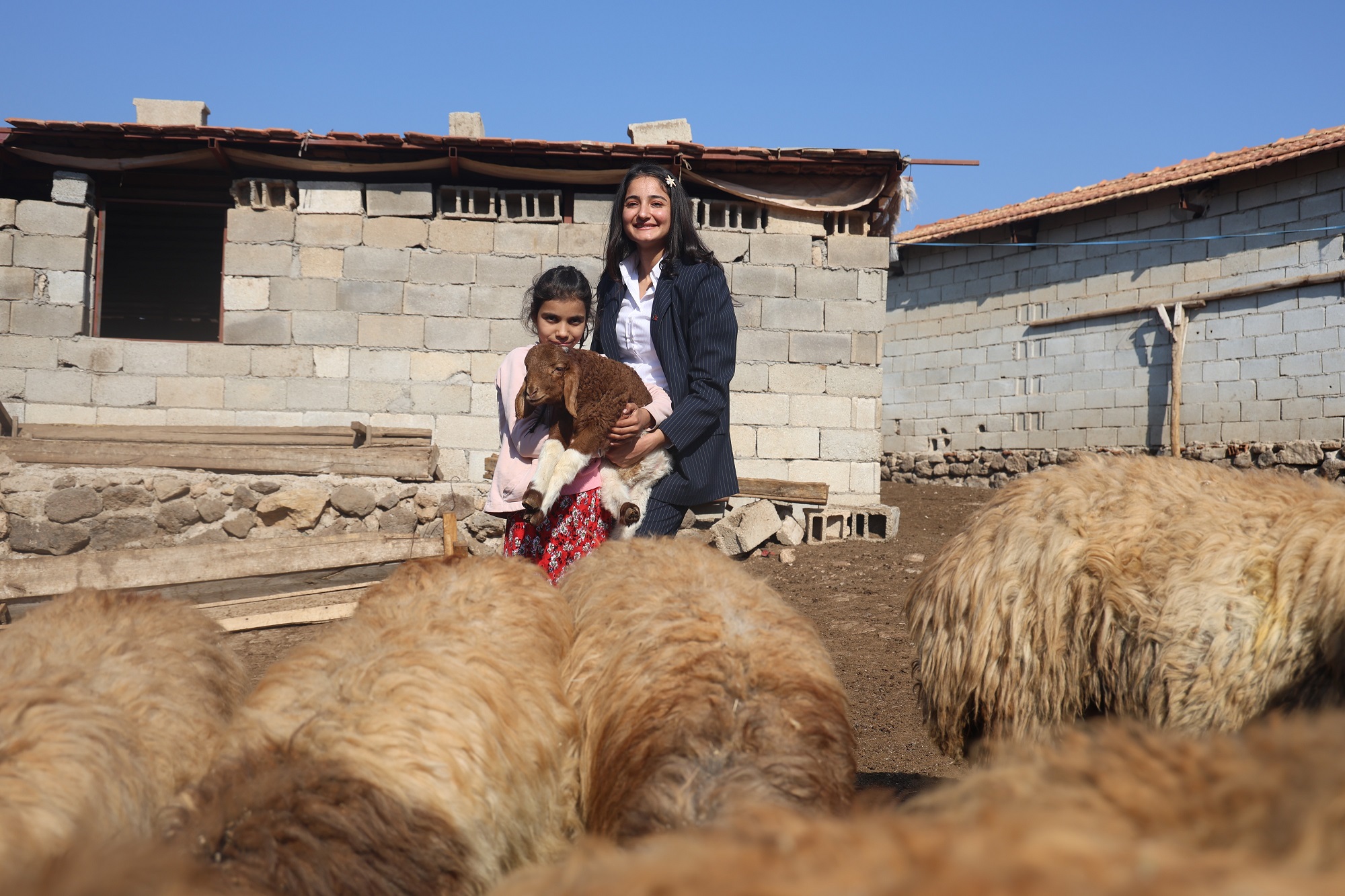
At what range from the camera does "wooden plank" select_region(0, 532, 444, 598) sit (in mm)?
6898

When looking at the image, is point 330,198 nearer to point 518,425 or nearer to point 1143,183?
point 518,425

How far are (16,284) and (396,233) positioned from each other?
12.5ft

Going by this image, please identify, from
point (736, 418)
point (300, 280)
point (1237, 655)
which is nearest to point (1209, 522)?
point (1237, 655)

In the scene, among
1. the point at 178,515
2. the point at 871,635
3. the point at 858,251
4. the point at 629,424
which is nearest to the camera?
the point at 629,424

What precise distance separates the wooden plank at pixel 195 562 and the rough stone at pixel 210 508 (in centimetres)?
195

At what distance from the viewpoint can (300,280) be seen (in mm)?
9906

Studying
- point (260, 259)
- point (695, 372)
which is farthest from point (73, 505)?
point (695, 372)

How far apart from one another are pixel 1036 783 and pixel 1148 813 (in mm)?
127

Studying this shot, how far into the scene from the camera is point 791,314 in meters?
10.4

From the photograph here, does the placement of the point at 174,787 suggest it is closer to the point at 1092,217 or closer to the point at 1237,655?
the point at 1237,655

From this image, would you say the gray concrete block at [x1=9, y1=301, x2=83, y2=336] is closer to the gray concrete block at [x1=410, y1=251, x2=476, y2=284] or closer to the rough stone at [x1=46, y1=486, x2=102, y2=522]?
the rough stone at [x1=46, y1=486, x2=102, y2=522]

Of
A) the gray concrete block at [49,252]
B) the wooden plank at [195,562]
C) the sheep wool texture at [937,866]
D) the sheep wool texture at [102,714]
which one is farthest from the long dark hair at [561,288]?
the gray concrete block at [49,252]

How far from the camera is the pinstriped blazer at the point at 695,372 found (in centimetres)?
377

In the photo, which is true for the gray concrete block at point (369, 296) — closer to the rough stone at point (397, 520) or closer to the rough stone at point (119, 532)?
the rough stone at point (397, 520)
